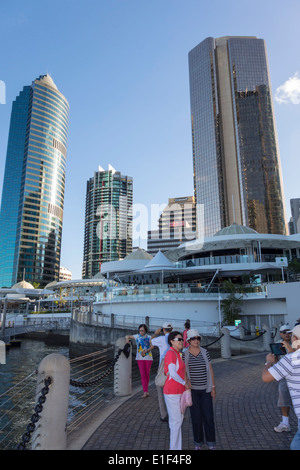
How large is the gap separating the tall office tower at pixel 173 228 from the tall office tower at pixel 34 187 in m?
44.0

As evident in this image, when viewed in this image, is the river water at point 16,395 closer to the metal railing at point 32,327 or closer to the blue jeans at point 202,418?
the blue jeans at point 202,418

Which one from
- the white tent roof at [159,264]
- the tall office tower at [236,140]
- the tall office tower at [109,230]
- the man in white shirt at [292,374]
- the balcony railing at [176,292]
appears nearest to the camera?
the man in white shirt at [292,374]

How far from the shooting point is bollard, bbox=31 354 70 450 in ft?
15.1

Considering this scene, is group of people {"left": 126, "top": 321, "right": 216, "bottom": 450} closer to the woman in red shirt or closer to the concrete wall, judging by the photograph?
the woman in red shirt

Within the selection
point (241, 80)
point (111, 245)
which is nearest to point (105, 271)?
point (241, 80)

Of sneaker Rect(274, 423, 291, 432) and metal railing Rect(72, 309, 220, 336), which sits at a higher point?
metal railing Rect(72, 309, 220, 336)

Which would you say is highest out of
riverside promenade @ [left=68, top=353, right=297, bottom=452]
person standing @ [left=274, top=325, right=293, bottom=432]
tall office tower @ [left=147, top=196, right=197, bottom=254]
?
tall office tower @ [left=147, top=196, right=197, bottom=254]

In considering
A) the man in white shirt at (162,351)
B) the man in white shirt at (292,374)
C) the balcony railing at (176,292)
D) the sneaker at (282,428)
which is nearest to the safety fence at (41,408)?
the man in white shirt at (162,351)

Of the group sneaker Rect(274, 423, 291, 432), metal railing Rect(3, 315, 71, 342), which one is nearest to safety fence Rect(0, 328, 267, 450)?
sneaker Rect(274, 423, 291, 432)

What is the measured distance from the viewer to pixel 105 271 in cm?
4103

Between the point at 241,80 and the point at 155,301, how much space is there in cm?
12714

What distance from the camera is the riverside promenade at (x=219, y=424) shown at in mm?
4992

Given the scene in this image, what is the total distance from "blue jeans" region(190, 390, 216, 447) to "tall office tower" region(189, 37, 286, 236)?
113 m
